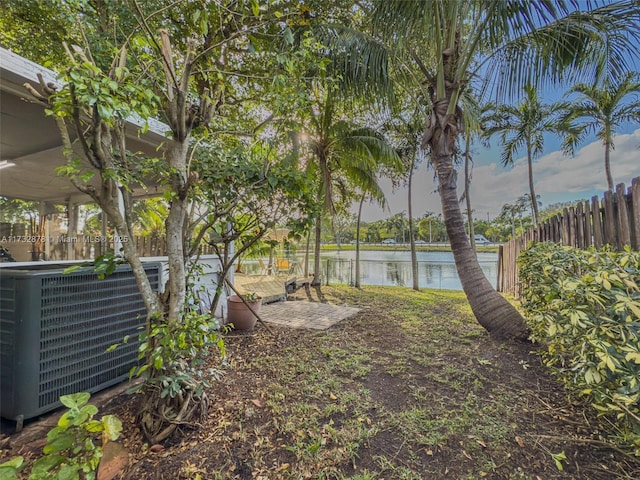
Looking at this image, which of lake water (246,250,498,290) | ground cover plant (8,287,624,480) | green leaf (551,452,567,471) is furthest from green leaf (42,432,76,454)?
lake water (246,250,498,290)

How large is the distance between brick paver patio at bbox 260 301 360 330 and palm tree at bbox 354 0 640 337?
7.92 ft

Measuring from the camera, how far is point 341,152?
8.30 metres

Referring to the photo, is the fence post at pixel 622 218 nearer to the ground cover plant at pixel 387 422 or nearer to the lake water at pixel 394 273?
the ground cover plant at pixel 387 422

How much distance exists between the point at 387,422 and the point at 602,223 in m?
3.53

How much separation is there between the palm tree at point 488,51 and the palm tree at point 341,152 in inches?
120

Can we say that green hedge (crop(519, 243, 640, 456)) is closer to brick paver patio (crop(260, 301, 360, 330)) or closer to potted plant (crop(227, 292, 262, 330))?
brick paver patio (crop(260, 301, 360, 330))

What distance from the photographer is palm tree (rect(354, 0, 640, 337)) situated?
3428mm

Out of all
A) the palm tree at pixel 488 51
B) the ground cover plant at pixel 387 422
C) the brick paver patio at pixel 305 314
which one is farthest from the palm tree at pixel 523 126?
the ground cover plant at pixel 387 422

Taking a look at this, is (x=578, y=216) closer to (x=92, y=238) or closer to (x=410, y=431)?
(x=410, y=431)

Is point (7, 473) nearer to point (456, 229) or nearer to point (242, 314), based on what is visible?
point (242, 314)

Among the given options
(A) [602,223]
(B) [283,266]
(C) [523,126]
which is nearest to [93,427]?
(A) [602,223]

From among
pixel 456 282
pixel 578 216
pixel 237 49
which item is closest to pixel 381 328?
pixel 578 216

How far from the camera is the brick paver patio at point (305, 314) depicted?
16.4 feet

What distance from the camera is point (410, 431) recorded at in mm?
2043
